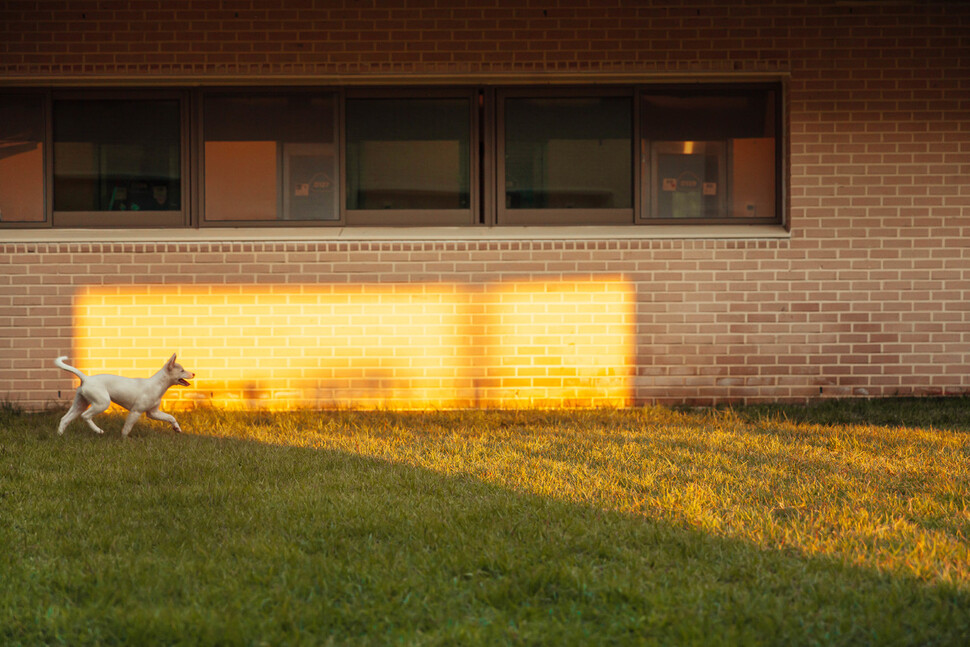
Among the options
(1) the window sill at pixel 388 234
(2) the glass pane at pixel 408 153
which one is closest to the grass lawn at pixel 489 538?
(1) the window sill at pixel 388 234

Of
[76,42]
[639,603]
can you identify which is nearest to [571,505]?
[639,603]

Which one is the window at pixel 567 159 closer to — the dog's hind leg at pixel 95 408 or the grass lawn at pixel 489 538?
the grass lawn at pixel 489 538

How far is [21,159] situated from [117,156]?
2.66 feet

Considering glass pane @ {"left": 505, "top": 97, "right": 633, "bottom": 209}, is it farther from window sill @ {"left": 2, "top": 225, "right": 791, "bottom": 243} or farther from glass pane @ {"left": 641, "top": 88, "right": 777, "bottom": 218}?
window sill @ {"left": 2, "top": 225, "right": 791, "bottom": 243}

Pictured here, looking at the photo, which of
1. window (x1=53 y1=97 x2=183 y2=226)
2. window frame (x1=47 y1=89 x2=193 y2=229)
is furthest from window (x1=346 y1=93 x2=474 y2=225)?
window (x1=53 y1=97 x2=183 y2=226)

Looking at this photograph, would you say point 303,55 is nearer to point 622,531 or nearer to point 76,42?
point 76,42

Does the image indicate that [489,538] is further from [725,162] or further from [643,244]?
[725,162]

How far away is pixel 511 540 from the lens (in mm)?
3508

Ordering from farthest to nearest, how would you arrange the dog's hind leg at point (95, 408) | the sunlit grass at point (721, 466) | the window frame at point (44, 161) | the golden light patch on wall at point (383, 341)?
the window frame at point (44, 161), the golden light patch on wall at point (383, 341), the dog's hind leg at point (95, 408), the sunlit grass at point (721, 466)

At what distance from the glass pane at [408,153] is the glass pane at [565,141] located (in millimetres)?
407

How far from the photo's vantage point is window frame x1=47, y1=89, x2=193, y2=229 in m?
7.70

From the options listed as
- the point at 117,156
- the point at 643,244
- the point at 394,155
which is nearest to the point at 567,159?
the point at 643,244

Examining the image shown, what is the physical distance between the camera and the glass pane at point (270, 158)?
7.75 m

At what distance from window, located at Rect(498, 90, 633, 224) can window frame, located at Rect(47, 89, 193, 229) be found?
2.70 m
